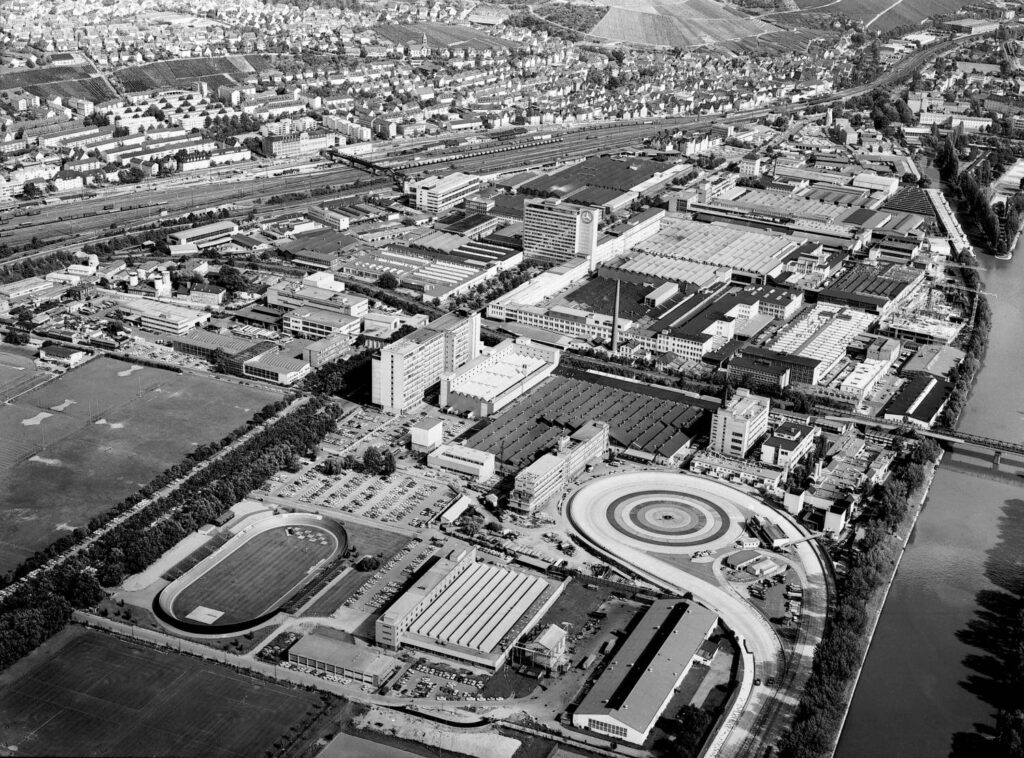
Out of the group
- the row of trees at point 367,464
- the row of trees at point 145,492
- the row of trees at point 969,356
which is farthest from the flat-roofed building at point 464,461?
the row of trees at point 969,356

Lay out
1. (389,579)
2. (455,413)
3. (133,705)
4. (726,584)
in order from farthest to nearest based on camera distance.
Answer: (455,413) → (726,584) → (389,579) → (133,705)

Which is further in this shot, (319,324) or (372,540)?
(319,324)

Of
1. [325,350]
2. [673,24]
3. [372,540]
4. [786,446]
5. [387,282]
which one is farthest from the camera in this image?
[673,24]

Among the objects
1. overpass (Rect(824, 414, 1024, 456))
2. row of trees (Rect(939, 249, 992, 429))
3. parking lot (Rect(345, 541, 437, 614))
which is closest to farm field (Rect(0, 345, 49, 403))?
parking lot (Rect(345, 541, 437, 614))

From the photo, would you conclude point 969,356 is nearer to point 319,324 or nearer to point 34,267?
point 319,324

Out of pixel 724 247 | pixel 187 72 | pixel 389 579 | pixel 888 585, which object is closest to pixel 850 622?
pixel 888 585

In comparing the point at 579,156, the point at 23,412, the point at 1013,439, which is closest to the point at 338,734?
the point at 23,412

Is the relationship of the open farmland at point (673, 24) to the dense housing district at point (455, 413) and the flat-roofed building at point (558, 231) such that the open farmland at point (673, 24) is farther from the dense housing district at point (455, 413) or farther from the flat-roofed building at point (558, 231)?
the flat-roofed building at point (558, 231)

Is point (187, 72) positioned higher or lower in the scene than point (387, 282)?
higher
